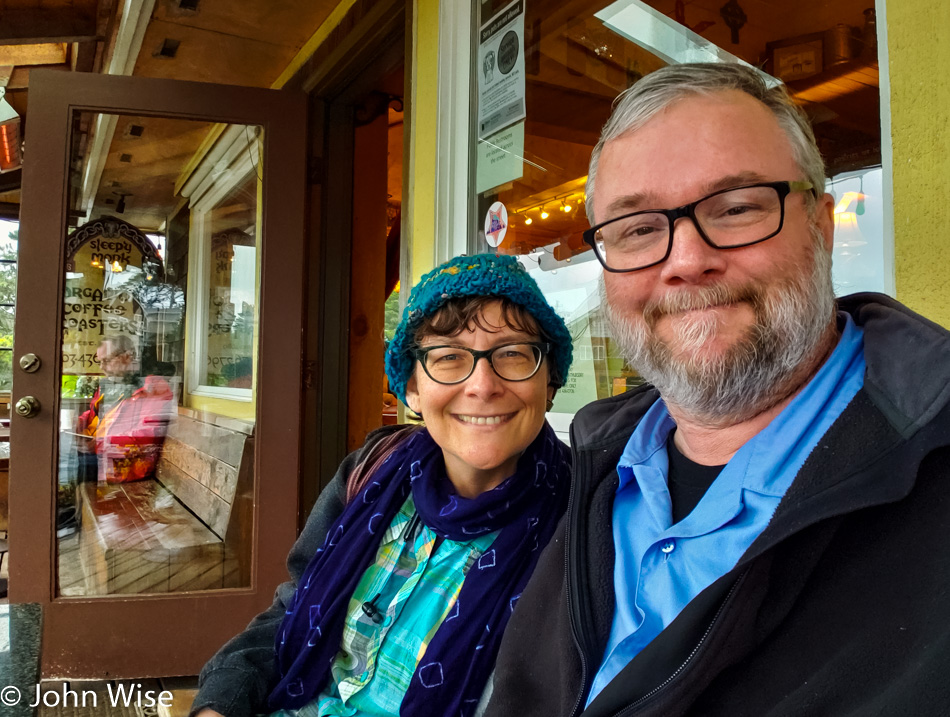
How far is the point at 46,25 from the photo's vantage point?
136 inches

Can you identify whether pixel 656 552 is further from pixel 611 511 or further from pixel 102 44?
pixel 102 44

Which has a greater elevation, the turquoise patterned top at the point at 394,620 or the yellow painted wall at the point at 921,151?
the yellow painted wall at the point at 921,151

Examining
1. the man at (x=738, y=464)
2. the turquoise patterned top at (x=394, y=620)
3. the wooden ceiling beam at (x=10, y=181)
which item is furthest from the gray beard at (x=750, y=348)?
the wooden ceiling beam at (x=10, y=181)

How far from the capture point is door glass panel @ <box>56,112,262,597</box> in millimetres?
2791

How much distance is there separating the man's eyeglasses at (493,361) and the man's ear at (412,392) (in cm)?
10

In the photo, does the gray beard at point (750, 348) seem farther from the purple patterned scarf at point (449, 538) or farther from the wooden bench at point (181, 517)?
the wooden bench at point (181, 517)

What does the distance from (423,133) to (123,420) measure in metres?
1.91

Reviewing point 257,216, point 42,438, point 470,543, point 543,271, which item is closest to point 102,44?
point 257,216

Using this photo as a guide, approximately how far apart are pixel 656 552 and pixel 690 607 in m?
0.16

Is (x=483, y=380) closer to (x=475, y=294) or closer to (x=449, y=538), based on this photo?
(x=475, y=294)

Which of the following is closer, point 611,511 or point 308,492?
point 611,511

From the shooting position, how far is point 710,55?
4.77 feet

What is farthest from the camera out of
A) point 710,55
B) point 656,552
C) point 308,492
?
point 308,492

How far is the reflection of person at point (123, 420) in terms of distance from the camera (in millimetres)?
2850
